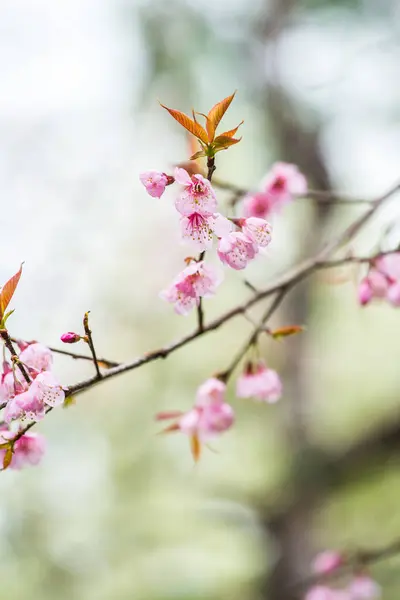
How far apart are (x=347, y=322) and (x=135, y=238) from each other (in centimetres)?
138

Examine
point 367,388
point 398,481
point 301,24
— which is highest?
point 301,24

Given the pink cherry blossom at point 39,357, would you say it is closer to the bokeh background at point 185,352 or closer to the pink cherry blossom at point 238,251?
the pink cherry blossom at point 238,251

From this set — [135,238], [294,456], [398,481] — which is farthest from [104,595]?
[135,238]

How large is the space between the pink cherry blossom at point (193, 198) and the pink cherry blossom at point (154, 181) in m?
0.03

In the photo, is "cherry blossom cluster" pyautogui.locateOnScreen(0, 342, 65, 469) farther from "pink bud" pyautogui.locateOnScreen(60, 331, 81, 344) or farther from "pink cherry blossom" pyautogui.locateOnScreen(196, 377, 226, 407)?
"pink cherry blossom" pyautogui.locateOnScreen(196, 377, 226, 407)

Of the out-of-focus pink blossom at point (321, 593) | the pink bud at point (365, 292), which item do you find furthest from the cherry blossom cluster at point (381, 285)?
the out-of-focus pink blossom at point (321, 593)

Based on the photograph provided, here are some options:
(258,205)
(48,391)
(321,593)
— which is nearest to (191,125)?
(48,391)

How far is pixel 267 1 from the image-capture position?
3.61 metres

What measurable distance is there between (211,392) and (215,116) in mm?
408

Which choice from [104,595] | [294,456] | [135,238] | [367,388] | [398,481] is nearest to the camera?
[294,456]

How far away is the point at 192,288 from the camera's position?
64cm

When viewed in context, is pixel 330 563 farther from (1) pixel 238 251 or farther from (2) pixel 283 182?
(1) pixel 238 251

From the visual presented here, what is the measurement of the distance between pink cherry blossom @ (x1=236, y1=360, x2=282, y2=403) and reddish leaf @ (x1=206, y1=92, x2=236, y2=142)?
41 cm

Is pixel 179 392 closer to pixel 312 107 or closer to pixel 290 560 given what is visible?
pixel 290 560
